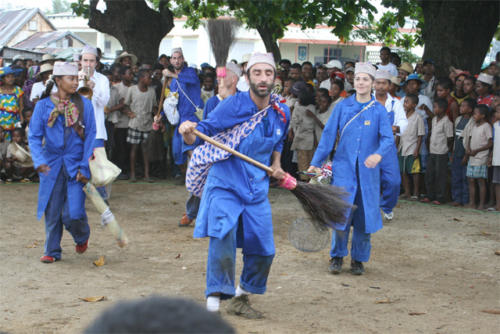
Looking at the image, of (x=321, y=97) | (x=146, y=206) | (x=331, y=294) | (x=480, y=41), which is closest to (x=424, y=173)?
(x=321, y=97)

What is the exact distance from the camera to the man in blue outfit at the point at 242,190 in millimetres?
4949

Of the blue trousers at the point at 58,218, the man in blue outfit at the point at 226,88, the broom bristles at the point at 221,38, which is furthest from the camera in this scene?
the broom bristles at the point at 221,38

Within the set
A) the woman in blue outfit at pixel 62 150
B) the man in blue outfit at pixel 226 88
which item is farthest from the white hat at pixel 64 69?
the man in blue outfit at pixel 226 88

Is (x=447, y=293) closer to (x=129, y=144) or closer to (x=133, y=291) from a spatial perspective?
(x=133, y=291)

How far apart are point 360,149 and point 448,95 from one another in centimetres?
470

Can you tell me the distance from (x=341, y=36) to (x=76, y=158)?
6157mm

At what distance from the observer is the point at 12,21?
159 ft

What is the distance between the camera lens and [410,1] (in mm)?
12867

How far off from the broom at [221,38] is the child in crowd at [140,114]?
260 cm

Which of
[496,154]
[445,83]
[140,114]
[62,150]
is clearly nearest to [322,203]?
[62,150]

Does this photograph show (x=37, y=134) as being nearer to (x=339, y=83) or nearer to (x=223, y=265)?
(x=223, y=265)

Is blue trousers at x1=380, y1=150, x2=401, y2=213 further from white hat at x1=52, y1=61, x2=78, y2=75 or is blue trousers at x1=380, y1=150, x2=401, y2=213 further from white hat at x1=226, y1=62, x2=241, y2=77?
white hat at x1=52, y1=61, x2=78, y2=75

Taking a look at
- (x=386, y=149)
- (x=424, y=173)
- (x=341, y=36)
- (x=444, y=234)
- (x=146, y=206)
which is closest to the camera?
(x=386, y=149)

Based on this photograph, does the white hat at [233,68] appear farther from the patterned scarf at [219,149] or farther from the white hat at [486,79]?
the white hat at [486,79]
